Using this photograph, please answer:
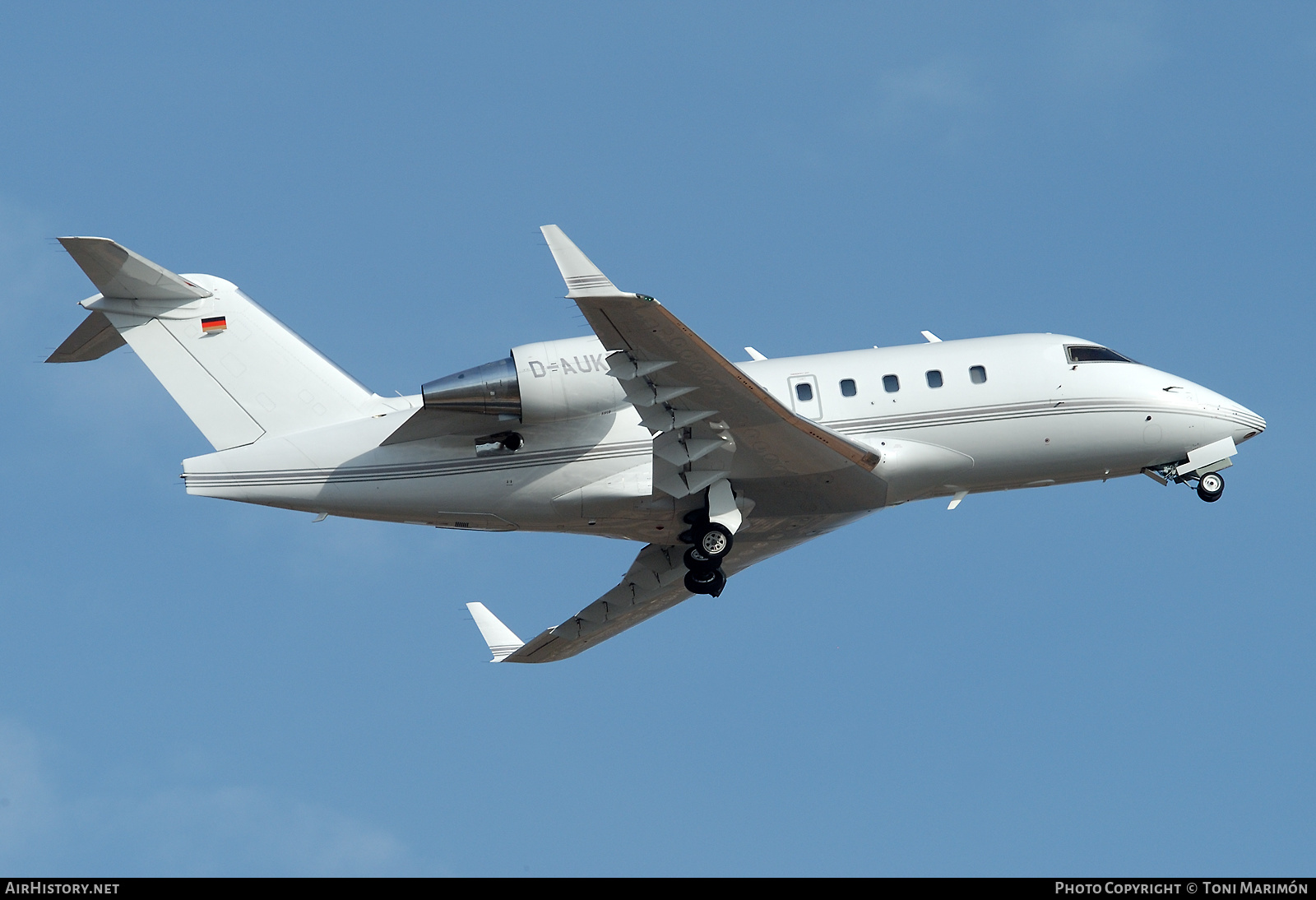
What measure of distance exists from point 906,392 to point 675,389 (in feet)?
14.1

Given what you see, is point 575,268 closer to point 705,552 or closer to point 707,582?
point 705,552

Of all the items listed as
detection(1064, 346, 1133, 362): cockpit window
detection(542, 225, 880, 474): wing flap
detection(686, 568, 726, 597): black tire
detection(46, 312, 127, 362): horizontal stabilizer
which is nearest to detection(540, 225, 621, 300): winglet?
detection(542, 225, 880, 474): wing flap

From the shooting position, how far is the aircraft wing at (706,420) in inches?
752

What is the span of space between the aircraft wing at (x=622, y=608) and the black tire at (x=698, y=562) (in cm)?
211

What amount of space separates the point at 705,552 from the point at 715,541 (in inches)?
8.9

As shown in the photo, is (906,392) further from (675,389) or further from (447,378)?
(447,378)

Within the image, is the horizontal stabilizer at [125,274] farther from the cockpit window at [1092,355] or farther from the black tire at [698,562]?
the cockpit window at [1092,355]

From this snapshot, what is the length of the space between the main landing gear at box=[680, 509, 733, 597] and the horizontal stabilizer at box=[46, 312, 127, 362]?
909cm

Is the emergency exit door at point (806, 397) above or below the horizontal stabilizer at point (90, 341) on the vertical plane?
below

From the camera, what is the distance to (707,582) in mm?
23312

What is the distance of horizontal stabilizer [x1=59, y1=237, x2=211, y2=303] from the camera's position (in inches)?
847

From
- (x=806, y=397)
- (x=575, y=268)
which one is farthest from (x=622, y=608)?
(x=575, y=268)

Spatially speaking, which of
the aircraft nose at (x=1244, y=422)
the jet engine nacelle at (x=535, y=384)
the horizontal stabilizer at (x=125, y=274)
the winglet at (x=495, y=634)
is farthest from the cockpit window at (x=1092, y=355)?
the horizontal stabilizer at (x=125, y=274)
